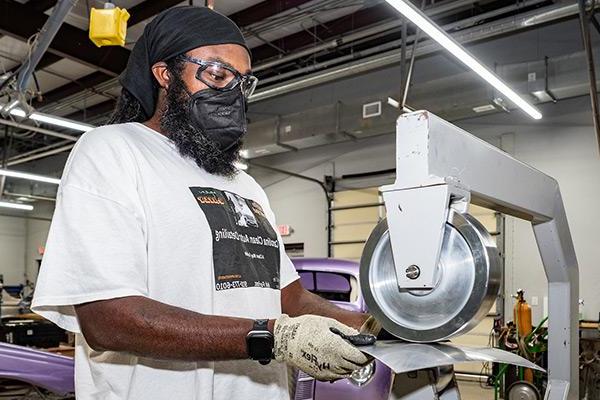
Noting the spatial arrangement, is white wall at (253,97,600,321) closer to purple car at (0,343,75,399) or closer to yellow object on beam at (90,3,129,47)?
yellow object on beam at (90,3,129,47)

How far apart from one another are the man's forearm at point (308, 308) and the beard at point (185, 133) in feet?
1.63

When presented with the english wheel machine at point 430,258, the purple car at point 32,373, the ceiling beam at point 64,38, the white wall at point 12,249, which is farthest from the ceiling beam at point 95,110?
the english wheel machine at point 430,258

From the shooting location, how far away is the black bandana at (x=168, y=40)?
5.09 ft

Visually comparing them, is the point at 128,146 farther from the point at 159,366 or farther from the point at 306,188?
the point at 306,188

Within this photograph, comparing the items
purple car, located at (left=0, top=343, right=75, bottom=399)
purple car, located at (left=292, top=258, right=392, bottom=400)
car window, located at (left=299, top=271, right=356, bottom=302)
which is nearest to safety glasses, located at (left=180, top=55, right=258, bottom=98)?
purple car, located at (left=0, top=343, right=75, bottom=399)

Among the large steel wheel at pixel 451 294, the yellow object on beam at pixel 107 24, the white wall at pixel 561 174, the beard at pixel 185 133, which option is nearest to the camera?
the large steel wheel at pixel 451 294

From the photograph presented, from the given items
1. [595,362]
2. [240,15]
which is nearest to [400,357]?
[595,362]

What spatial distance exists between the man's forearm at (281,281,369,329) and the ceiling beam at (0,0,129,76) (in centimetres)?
651

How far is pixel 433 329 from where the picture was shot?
1.36 meters

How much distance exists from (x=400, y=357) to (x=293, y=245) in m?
10.2

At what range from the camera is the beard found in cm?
152

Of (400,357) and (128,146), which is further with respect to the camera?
(128,146)

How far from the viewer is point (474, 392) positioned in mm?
7637

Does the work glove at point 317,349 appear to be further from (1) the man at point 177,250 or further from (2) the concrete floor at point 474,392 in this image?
(2) the concrete floor at point 474,392
